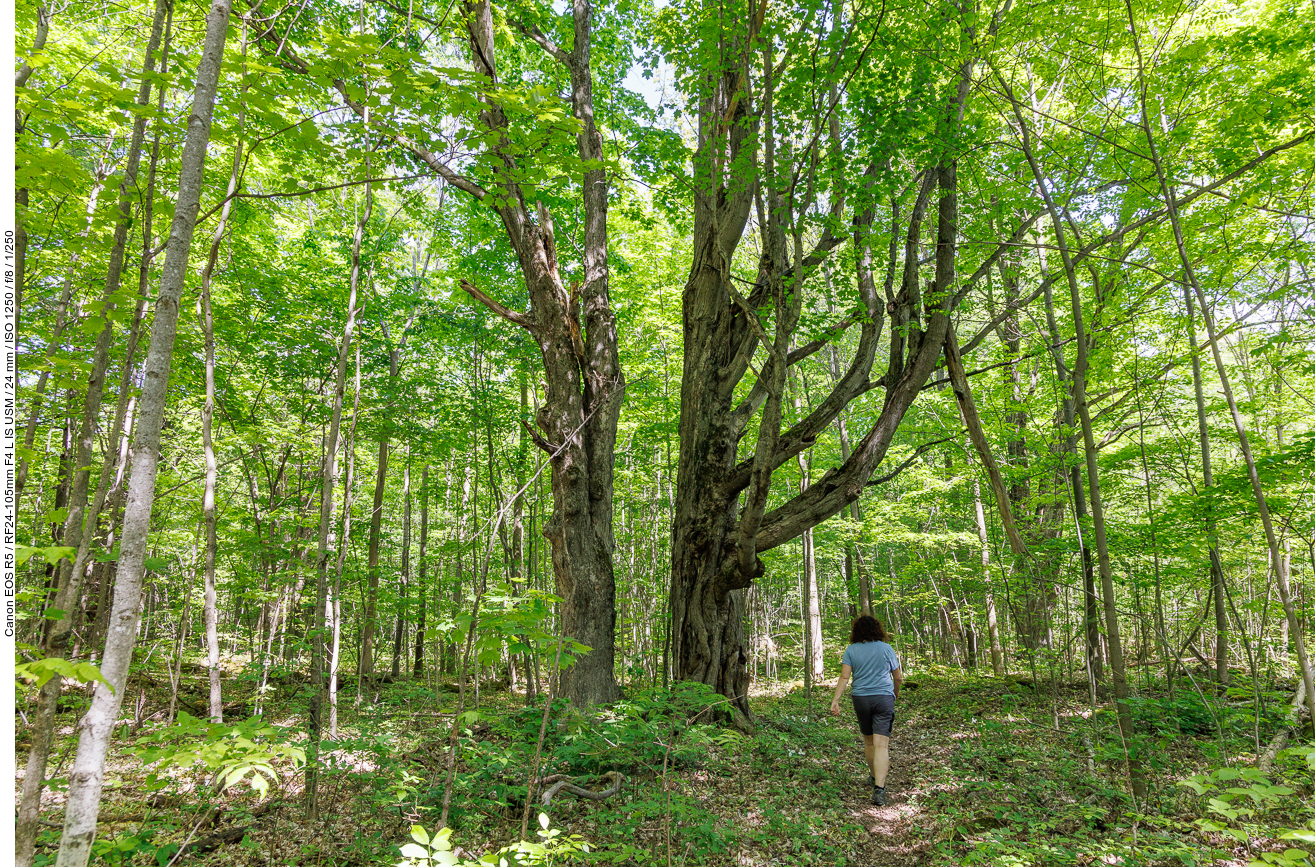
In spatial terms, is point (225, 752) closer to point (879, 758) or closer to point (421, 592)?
point (879, 758)

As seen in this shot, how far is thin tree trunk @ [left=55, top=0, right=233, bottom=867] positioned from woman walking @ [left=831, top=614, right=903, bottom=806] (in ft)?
14.6

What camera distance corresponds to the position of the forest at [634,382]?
8.34 feet

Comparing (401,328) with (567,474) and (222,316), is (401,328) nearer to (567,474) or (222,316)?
(222,316)

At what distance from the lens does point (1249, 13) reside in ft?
24.5

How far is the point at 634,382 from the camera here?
6.69 meters

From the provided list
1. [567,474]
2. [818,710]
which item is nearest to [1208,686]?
[818,710]

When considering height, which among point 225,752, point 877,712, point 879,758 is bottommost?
point 879,758

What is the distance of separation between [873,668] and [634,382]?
3.91 metres

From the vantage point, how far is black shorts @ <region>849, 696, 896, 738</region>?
15.4 ft

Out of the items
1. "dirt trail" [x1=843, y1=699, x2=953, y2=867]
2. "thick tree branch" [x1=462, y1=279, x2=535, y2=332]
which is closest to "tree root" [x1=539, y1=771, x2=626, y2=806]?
"dirt trail" [x1=843, y1=699, x2=953, y2=867]

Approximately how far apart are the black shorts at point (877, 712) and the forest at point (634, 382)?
59 centimetres

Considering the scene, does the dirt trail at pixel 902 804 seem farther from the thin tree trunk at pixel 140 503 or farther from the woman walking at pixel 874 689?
the thin tree trunk at pixel 140 503

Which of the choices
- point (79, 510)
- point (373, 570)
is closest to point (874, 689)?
point (79, 510)

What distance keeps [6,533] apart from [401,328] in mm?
10022
